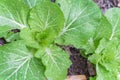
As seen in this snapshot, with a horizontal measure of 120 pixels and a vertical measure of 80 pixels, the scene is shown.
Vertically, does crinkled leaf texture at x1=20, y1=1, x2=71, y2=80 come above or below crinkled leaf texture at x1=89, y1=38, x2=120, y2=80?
above

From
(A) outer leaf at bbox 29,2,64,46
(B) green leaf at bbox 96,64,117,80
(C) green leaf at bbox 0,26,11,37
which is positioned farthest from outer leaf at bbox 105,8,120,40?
(C) green leaf at bbox 0,26,11,37

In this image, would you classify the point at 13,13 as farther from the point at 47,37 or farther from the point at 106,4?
the point at 106,4

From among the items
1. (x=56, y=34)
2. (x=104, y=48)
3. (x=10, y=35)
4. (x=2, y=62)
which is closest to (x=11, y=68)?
(x=2, y=62)

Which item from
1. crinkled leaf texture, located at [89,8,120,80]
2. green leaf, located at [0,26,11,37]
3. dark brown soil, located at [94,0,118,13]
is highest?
green leaf, located at [0,26,11,37]

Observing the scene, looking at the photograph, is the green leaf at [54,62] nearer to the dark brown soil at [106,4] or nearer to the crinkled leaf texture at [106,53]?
the crinkled leaf texture at [106,53]

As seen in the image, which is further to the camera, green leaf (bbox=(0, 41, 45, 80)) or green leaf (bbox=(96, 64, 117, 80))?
green leaf (bbox=(96, 64, 117, 80))

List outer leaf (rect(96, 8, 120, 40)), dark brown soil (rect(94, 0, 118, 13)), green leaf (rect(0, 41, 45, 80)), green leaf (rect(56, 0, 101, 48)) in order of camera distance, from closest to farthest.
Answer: green leaf (rect(0, 41, 45, 80)) < green leaf (rect(56, 0, 101, 48)) < outer leaf (rect(96, 8, 120, 40)) < dark brown soil (rect(94, 0, 118, 13))

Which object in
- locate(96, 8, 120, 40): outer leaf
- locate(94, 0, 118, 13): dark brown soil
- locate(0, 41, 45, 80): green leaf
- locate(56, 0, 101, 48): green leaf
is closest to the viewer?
locate(0, 41, 45, 80): green leaf

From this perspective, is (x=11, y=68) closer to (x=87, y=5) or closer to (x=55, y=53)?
(x=55, y=53)

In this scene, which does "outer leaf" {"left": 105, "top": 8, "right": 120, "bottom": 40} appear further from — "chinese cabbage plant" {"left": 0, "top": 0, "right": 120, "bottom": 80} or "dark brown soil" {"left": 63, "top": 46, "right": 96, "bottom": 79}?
"dark brown soil" {"left": 63, "top": 46, "right": 96, "bottom": 79}
